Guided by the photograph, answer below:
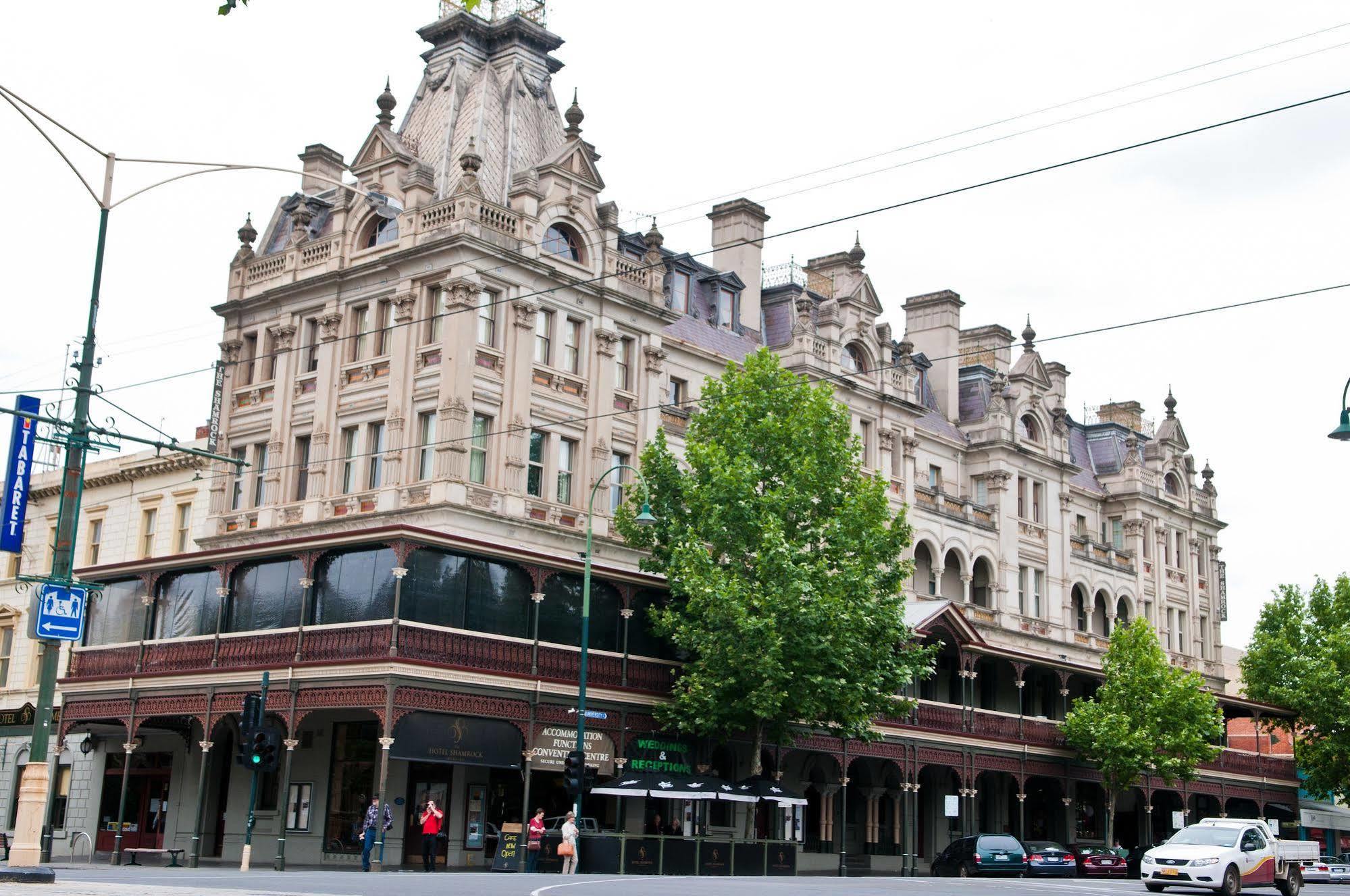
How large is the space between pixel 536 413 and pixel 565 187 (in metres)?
6.97

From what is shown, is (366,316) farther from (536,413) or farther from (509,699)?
(509,699)

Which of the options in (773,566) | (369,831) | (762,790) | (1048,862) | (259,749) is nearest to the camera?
(259,749)

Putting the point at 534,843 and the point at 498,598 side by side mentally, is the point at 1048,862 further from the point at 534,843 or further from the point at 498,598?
the point at 498,598

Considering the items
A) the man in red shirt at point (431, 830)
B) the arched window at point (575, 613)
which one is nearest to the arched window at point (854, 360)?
the arched window at point (575, 613)

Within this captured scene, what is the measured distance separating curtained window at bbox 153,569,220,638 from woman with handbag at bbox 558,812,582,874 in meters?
11.4

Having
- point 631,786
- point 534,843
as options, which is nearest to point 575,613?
point 631,786

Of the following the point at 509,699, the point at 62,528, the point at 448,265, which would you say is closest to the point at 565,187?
the point at 448,265

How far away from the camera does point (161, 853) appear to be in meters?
39.5

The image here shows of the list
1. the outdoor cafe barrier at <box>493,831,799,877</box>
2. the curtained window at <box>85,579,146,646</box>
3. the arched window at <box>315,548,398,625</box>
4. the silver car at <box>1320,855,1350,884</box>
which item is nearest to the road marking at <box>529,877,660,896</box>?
the outdoor cafe barrier at <box>493,831,799,877</box>

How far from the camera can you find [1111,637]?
184ft

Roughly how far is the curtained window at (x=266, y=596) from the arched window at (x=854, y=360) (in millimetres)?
23300

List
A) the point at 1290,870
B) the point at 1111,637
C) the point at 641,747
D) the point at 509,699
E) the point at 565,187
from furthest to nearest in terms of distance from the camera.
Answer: the point at 1111,637 → the point at 565,187 → the point at 641,747 → the point at 509,699 → the point at 1290,870

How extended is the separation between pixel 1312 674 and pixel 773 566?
113 feet

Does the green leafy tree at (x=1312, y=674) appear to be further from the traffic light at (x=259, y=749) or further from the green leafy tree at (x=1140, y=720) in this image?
the traffic light at (x=259, y=749)
